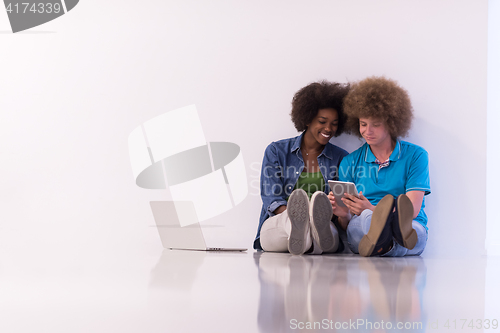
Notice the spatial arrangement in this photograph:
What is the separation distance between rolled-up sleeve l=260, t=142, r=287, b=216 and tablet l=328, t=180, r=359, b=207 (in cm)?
37

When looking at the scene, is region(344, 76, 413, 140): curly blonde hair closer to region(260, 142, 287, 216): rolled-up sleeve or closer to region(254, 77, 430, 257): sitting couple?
region(254, 77, 430, 257): sitting couple

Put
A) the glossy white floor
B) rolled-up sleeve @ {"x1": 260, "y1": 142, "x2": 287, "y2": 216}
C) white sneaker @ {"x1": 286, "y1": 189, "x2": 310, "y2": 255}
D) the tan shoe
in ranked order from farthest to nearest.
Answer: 1. rolled-up sleeve @ {"x1": 260, "y1": 142, "x2": 287, "y2": 216}
2. white sneaker @ {"x1": 286, "y1": 189, "x2": 310, "y2": 255}
3. the tan shoe
4. the glossy white floor

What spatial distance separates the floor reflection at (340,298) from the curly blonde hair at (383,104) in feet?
3.37

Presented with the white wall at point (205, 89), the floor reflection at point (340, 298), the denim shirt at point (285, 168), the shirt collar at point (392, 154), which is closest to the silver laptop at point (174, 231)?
the white wall at point (205, 89)

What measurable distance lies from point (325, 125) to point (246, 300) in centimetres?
175

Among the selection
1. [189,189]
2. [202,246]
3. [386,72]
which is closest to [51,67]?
[189,189]

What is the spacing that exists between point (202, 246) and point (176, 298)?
1.65 metres

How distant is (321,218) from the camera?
1.94 metres

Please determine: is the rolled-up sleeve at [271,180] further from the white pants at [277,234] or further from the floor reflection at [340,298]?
the floor reflection at [340,298]

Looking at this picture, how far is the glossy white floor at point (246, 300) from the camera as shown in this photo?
2.40 feet

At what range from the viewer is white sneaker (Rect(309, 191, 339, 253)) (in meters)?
1.91

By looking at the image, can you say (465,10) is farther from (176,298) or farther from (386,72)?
(176,298)

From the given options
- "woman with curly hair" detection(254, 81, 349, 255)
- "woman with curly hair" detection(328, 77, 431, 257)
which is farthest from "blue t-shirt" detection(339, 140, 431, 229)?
"woman with curly hair" detection(254, 81, 349, 255)

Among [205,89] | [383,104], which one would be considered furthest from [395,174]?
[205,89]
